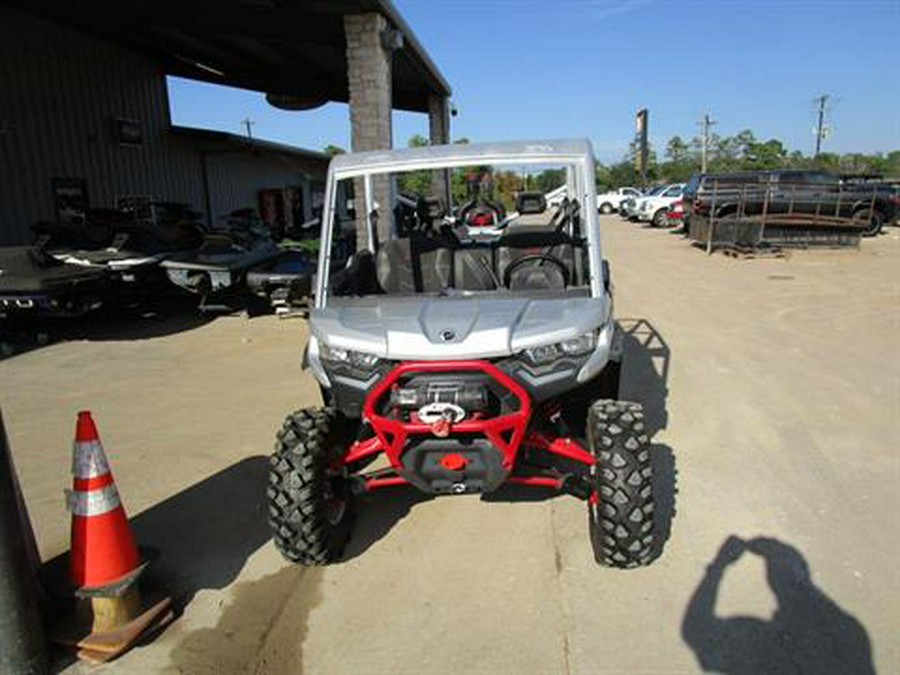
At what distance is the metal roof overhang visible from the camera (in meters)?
10.7

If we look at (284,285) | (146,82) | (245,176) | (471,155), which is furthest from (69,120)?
(471,155)

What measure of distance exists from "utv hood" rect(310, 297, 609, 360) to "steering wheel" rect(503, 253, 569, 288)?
2.26 feet

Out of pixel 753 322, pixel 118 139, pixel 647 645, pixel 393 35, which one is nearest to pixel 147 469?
pixel 647 645

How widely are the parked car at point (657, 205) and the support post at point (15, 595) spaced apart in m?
29.5

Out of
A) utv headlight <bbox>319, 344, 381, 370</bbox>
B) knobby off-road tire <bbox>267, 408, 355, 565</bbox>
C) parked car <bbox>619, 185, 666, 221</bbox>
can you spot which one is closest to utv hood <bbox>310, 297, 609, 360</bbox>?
utv headlight <bbox>319, 344, 381, 370</bbox>

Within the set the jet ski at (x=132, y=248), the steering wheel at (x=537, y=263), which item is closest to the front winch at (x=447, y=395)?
Result: the steering wheel at (x=537, y=263)

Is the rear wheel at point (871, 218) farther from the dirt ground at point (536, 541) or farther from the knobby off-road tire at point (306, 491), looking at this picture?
the knobby off-road tire at point (306, 491)

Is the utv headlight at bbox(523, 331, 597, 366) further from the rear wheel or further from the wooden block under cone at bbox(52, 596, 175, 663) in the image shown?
the rear wheel

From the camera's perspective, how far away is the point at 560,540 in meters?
3.50

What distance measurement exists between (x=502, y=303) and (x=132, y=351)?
6.34 meters

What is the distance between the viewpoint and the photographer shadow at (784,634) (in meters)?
2.58

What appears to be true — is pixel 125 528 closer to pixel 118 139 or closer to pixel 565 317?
pixel 565 317

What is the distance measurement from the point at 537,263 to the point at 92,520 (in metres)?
2.72

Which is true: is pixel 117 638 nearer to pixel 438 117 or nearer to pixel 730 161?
pixel 438 117
